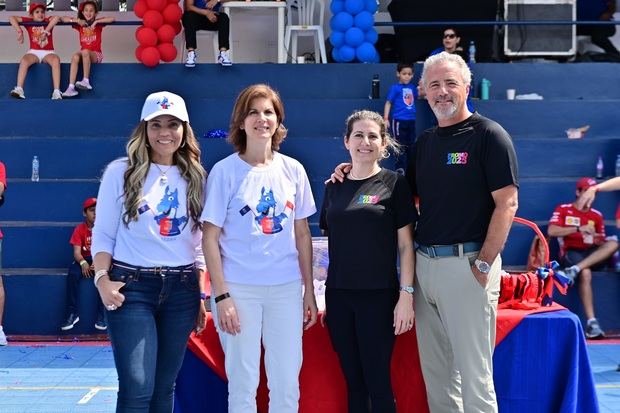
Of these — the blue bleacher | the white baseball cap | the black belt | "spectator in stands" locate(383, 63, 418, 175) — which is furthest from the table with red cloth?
"spectator in stands" locate(383, 63, 418, 175)

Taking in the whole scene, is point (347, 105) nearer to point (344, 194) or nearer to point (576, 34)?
point (576, 34)

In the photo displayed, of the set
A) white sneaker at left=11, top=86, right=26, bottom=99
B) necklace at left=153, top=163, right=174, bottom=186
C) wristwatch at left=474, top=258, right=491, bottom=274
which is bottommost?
wristwatch at left=474, top=258, right=491, bottom=274

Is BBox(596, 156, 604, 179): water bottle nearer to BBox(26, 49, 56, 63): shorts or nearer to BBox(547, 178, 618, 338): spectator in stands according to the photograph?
BBox(547, 178, 618, 338): spectator in stands

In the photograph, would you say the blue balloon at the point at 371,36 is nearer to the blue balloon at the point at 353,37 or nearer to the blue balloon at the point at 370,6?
the blue balloon at the point at 353,37

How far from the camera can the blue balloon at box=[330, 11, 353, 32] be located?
31.4 feet

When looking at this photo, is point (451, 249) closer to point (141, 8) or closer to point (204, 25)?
point (204, 25)

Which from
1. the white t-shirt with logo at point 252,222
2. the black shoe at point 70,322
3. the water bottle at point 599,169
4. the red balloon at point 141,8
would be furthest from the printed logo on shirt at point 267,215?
the red balloon at point 141,8

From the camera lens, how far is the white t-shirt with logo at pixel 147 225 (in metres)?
2.92

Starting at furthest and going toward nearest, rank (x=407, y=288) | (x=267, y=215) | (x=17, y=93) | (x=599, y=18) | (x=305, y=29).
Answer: (x=599, y=18) → (x=305, y=29) → (x=17, y=93) → (x=407, y=288) → (x=267, y=215)

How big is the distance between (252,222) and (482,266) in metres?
0.90

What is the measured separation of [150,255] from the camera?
2922 millimetres

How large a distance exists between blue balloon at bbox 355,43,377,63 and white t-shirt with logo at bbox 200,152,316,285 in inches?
273

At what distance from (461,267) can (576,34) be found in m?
8.68

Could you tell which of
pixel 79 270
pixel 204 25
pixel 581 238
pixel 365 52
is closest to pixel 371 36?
pixel 365 52
